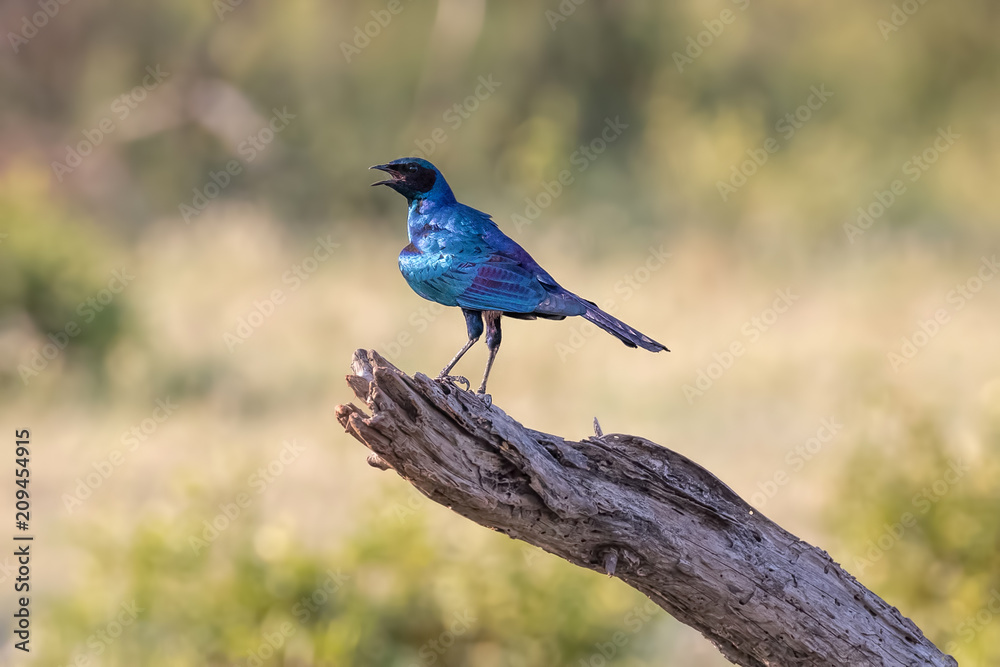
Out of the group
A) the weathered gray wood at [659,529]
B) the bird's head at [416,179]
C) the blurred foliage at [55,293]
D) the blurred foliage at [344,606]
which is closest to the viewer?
the weathered gray wood at [659,529]

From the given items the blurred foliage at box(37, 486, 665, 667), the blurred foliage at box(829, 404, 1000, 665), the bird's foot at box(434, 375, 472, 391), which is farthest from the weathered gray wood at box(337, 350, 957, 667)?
the blurred foliage at box(829, 404, 1000, 665)

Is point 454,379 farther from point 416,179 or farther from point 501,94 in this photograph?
point 501,94

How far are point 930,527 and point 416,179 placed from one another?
3.79 metres

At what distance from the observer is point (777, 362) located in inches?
423

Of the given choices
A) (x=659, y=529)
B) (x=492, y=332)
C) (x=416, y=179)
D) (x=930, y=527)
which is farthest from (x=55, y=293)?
(x=659, y=529)

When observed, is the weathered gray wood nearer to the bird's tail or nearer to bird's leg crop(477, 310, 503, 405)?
the bird's tail

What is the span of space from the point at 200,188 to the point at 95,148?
191 cm

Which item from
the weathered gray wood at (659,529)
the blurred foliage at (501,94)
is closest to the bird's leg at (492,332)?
the weathered gray wood at (659,529)

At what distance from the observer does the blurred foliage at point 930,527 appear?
20.3 feet

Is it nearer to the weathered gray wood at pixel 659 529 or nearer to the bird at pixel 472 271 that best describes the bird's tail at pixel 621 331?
the bird at pixel 472 271

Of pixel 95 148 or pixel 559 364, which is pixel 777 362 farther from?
pixel 95 148

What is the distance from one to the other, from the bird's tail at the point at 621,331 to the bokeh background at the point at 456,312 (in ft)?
7.81

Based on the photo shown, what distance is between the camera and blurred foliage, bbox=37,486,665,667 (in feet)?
19.5

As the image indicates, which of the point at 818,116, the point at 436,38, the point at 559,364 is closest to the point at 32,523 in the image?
the point at 559,364
